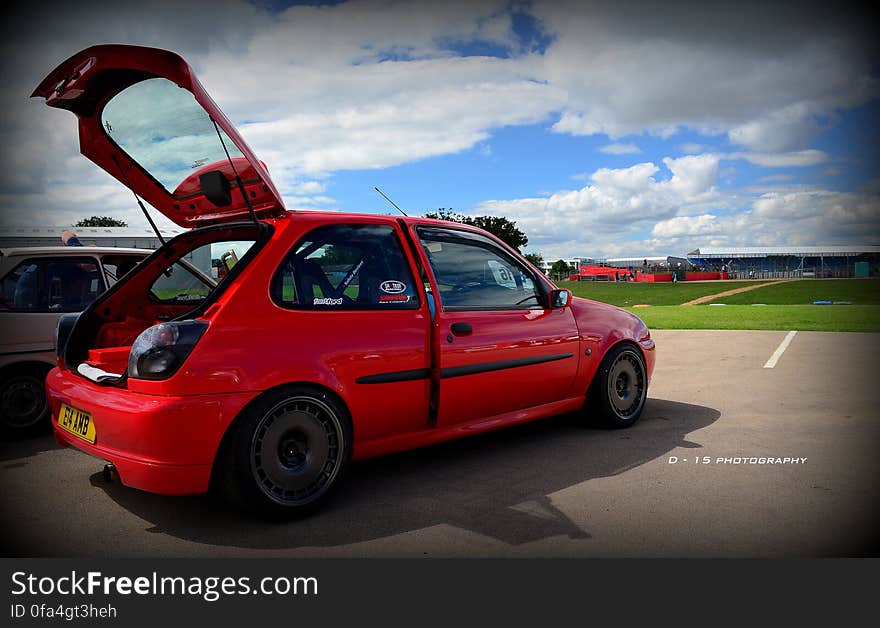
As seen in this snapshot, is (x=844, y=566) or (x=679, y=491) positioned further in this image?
(x=679, y=491)

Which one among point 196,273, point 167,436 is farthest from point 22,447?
point 167,436

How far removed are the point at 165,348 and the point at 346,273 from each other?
3.72 feet

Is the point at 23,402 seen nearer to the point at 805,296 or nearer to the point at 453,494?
the point at 453,494

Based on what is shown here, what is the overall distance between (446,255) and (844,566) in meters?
2.75

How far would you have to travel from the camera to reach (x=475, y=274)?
447cm

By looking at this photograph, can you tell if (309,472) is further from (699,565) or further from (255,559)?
(699,565)

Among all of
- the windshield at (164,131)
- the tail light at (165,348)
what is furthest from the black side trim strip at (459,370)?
the windshield at (164,131)

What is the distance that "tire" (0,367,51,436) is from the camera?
17.1ft

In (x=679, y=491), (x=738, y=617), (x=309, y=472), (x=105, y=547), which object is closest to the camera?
(x=738, y=617)

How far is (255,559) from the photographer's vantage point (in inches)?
116

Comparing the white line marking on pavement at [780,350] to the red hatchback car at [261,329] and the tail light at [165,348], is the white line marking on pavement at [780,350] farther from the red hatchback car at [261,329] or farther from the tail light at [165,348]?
the tail light at [165,348]

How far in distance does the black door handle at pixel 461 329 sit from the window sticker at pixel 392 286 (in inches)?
15.8

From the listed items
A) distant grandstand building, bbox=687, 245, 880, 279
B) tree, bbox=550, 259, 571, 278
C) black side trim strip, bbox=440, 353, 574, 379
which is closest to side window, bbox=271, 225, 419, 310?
black side trim strip, bbox=440, 353, 574, 379

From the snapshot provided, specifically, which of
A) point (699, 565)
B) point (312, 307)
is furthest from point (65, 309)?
point (699, 565)
